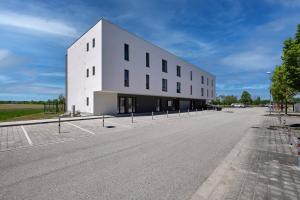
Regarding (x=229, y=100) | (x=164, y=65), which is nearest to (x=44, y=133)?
A: (x=164, y=65)

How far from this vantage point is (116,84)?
2505cm

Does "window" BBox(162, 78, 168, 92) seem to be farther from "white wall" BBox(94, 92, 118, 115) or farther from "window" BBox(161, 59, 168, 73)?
"white wall" BBox(94, 92, 118, 115)

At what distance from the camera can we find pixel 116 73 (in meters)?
25.1

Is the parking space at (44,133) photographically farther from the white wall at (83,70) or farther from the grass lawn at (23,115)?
the white wall at (83,70)

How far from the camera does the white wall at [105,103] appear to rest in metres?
25.7

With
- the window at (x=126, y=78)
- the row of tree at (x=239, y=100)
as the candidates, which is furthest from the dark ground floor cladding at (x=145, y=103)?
the row of tree at (x=239, y=100)

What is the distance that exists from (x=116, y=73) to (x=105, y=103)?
4579mm

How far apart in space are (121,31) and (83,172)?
78.2 ft

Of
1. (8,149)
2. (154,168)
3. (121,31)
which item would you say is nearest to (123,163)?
(154,168)

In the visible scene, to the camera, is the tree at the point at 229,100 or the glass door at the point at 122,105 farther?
the tree at the point at 229,100

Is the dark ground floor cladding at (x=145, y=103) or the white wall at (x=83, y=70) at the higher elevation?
the white wall at (x=83, y=70)

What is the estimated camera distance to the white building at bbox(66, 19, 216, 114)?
79.4 ft

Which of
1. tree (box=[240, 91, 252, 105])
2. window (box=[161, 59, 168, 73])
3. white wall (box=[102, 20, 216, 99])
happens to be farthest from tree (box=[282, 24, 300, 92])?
tree (box=[240, 91, 252, 105])

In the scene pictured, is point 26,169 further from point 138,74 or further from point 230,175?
point 138,74
